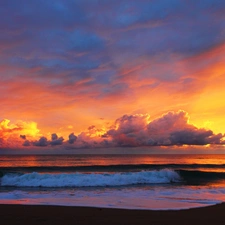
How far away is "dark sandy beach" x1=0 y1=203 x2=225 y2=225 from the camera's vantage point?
29.8ft

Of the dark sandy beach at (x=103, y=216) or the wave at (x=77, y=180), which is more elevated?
the dark sandy beach at (x=103, y=216)

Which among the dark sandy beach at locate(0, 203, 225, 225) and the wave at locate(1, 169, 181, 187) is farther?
the wave at locate(1, 169, 181, 187)

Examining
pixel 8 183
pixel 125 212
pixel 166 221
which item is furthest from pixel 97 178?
pixel 166 221

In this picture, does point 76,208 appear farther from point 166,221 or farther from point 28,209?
point 166,221

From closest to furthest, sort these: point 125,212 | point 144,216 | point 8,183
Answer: point 144,216
point 125,212
point 8,183

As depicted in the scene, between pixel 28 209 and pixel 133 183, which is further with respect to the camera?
pixel 133 183

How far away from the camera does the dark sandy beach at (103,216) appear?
909 centimetres

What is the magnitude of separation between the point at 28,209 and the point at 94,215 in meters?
2.86

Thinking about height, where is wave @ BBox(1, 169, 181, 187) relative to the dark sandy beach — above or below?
below

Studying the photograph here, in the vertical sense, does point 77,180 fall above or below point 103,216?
below

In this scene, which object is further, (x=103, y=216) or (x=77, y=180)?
(x=77, y=180)

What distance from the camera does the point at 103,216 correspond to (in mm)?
9945

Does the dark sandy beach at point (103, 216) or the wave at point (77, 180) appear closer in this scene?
the dark sandy beach at point (103, 216)

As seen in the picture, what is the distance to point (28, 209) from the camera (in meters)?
11.2
